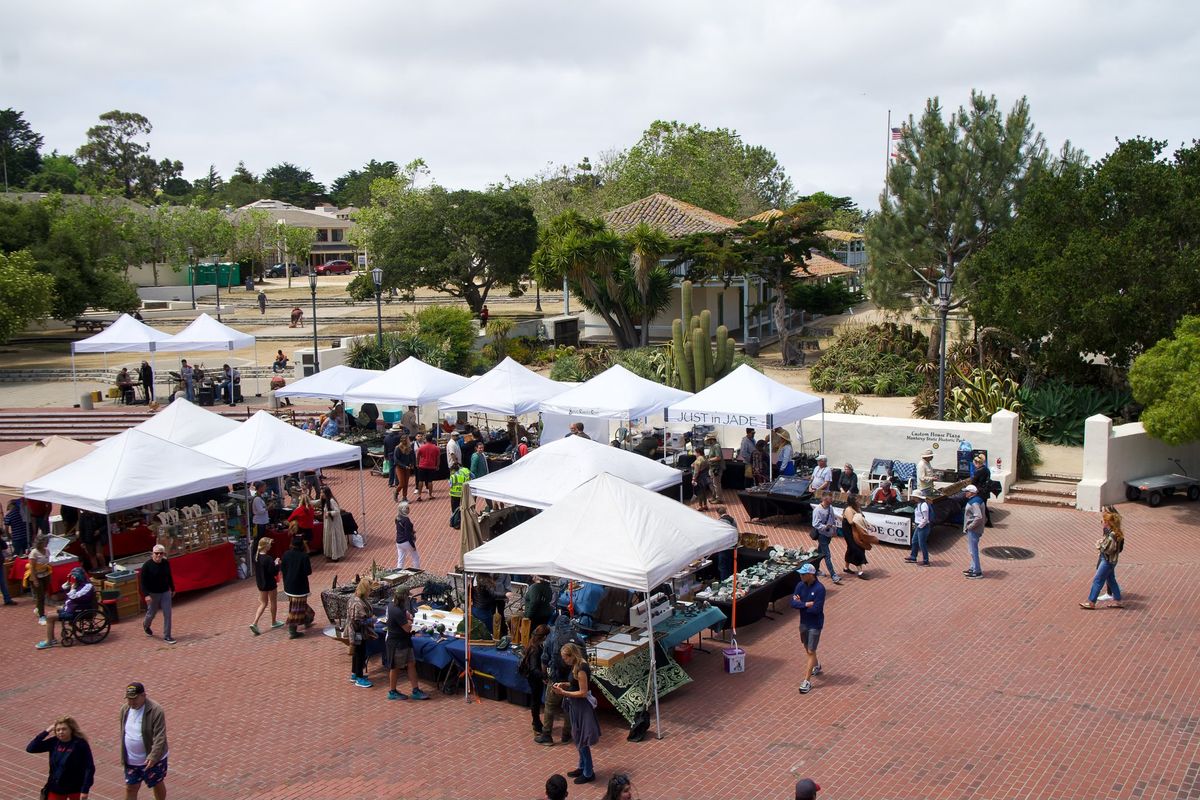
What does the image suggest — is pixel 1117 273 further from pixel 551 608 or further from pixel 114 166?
pixel 114 166

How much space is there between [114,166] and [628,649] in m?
124

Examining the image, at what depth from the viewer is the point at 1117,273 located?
20531mm

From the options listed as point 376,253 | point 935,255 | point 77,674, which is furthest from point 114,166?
point 77,674

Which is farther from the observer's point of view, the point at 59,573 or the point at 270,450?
the point at 270,450

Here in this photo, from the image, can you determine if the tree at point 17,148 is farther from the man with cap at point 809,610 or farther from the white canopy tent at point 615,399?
the man with cap at point 809,610

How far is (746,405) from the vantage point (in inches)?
733

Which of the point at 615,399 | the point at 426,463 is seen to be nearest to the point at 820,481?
the point at 615,399

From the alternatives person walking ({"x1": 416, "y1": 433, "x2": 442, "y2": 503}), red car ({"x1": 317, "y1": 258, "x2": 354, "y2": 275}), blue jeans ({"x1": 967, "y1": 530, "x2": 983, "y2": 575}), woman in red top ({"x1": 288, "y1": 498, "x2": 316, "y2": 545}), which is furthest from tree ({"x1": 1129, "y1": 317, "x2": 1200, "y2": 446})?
red car ({"x1": 317, "y1": 258, "x2": 354, "y2": 275})

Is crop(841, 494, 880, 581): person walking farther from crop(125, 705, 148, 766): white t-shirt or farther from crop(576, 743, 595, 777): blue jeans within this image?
crop(125, 705, 148, 766): white t-shirt

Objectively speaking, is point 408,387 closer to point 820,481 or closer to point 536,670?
point 820,481

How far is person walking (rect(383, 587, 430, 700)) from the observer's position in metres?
10.8

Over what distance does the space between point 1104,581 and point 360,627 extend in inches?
378

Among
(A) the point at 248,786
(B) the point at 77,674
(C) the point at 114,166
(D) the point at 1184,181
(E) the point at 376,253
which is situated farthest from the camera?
(C) the point at 114,166

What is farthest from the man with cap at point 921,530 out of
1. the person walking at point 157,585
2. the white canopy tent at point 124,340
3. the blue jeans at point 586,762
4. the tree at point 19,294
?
the tree at point 19,294
